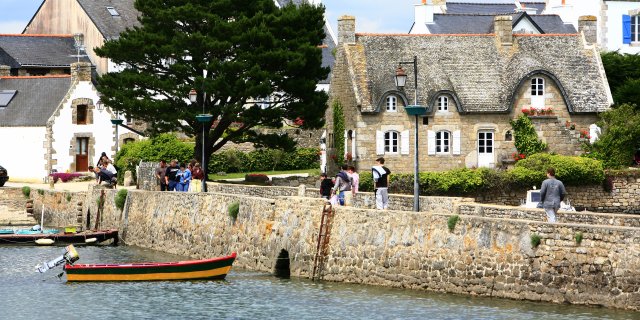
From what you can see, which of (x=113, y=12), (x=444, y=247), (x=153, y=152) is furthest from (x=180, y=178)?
(x=113, y=12)

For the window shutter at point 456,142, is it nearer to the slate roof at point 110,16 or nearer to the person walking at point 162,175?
the person walking at point 162,175

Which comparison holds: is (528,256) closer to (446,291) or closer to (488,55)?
(446,291)

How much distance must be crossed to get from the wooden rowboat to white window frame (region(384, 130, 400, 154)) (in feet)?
87.9

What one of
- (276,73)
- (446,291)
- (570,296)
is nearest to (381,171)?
(446,291)

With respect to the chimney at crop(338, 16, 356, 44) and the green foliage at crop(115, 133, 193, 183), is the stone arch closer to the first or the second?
the chimney at crop(338, 16, 356, 44)

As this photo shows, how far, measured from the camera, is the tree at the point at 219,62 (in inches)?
2076

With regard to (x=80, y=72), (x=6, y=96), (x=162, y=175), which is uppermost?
(x=80, y=72)

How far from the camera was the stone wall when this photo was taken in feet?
91.8

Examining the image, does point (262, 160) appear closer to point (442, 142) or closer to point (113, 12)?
point (442, 142)

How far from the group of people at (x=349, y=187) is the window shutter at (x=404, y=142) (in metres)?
22.5

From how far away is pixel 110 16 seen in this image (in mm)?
86688

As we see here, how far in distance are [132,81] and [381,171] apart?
66.4ft

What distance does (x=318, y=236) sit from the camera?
113 ft

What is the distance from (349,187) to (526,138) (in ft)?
85.4
